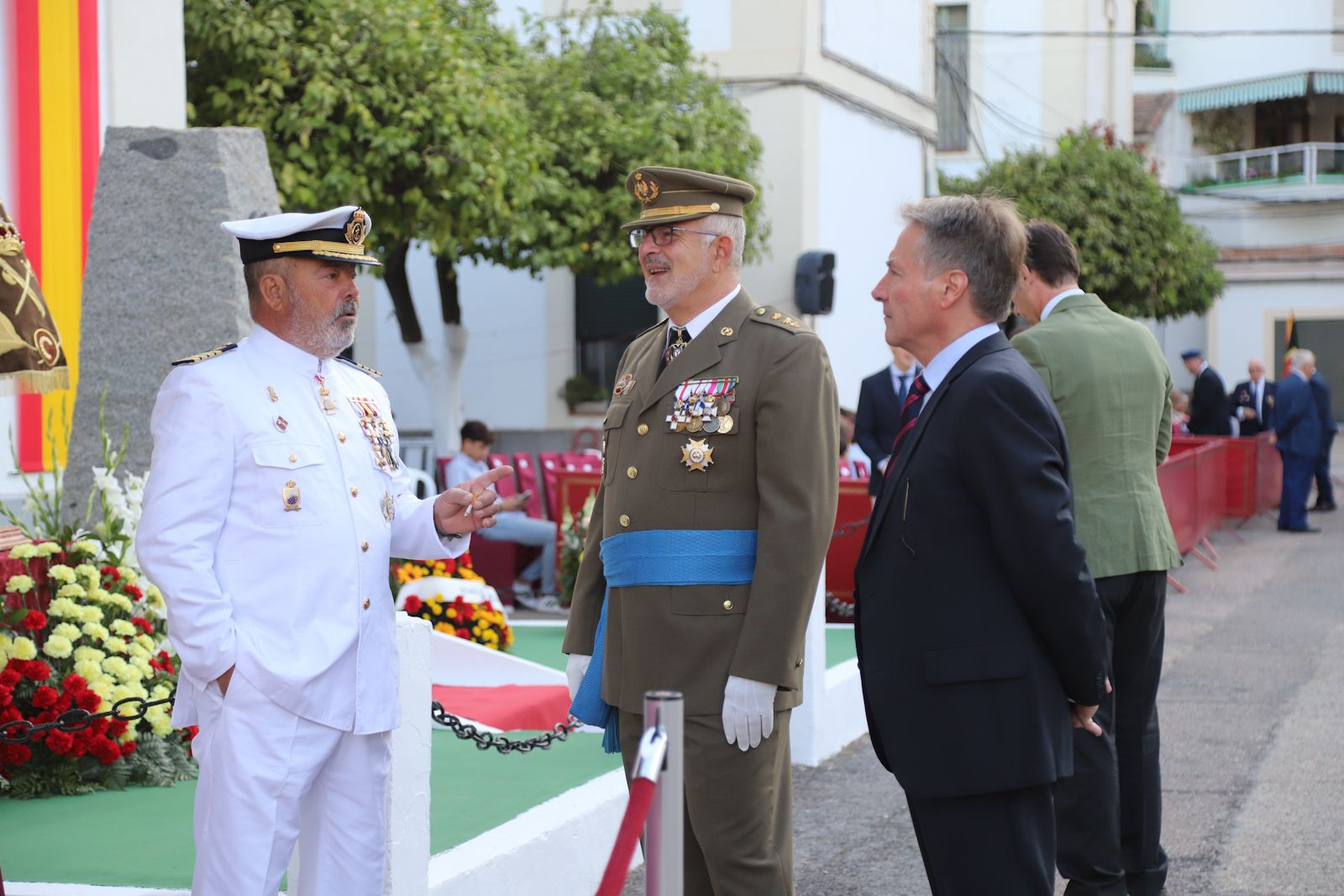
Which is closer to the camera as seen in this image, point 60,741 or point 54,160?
point 60,741

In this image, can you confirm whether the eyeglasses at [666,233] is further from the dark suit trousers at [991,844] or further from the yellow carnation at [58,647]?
the yellow carnation at [58,647]

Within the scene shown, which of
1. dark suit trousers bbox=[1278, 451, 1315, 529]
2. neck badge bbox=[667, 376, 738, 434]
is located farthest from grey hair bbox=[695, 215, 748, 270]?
dark suit trousers bbox=[1278, 451, 1315, 529]

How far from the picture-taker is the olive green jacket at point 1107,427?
470cm

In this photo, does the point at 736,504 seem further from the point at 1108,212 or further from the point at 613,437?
the point at 1108,212

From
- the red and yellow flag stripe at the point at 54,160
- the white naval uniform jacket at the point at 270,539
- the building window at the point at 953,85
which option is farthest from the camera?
the building window at the point at 953,85

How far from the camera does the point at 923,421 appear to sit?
3301 mm

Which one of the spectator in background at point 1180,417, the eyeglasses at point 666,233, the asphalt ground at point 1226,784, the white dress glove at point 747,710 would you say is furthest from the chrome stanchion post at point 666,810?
the spectator in background at point 1180,417

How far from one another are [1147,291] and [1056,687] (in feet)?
75.8

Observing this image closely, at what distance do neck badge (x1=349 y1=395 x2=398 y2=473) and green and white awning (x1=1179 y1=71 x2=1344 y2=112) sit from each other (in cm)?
3905

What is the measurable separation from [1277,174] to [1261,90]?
2.49 meters

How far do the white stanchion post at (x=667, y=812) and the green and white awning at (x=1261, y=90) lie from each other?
131 feet

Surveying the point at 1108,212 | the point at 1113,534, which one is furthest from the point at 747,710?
the point at 1108,212

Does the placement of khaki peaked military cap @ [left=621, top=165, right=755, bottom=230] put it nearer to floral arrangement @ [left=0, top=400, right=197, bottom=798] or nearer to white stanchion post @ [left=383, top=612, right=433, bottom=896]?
white stanchion post @ [left=383, top=612, right=433, bottom=896]

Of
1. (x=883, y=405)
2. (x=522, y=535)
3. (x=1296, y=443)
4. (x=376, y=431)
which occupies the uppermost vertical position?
(x=376, y=431)
